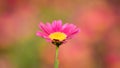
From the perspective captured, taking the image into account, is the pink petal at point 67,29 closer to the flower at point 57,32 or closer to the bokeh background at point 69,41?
the flower at point 57,32

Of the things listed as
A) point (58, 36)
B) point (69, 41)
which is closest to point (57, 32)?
point (58, 36)

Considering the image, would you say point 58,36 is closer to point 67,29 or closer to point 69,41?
point 67,29

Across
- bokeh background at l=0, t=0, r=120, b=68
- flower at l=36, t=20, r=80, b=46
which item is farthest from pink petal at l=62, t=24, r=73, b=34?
bokeh background at l=0, t=0, r=120, b=68

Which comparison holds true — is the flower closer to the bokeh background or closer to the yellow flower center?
the yellow flower center

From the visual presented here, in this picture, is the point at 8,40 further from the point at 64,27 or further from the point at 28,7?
the point at 64,27

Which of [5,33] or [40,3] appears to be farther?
[40,3]

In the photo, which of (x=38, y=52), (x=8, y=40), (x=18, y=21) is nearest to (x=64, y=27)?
(x=38, y=52)
